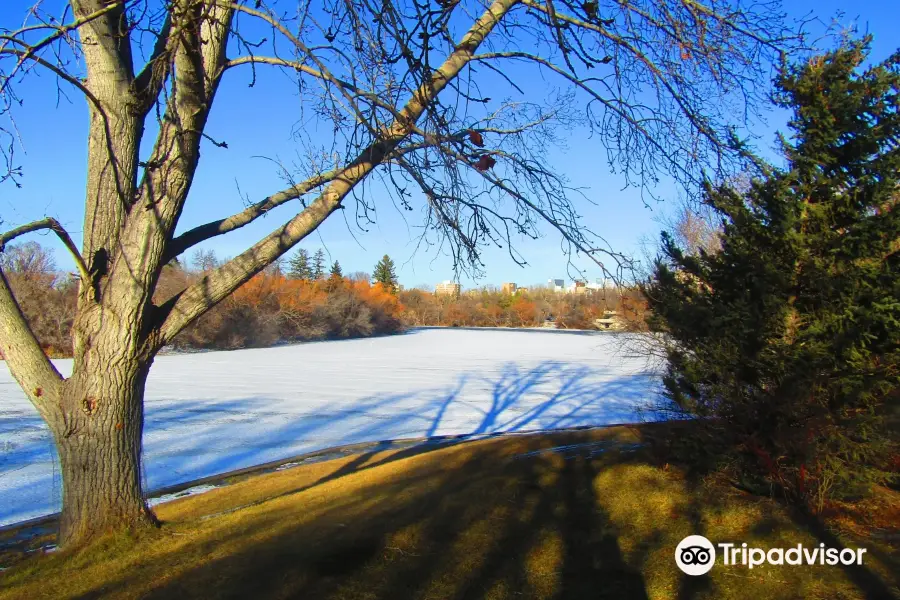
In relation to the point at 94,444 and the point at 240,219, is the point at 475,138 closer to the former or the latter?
the point at 240,219

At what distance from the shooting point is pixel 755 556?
412 centimetres

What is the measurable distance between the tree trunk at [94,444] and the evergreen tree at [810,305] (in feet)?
15.6

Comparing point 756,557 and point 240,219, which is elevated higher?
point 240,219

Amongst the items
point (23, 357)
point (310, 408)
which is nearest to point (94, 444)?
point (23, 357)

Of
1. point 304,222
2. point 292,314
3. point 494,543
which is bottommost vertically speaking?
point 494,543

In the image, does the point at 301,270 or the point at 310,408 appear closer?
the point at 310,408

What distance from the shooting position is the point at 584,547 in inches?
172

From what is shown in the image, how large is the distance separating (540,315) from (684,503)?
1968 inches

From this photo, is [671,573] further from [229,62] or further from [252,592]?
[229,62]

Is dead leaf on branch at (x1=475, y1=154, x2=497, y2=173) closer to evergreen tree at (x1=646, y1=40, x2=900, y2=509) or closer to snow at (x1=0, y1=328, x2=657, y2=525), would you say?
evergreen tree at (x1=646, y1=40, x2=900, y2=509)

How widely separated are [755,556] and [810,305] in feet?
7.31

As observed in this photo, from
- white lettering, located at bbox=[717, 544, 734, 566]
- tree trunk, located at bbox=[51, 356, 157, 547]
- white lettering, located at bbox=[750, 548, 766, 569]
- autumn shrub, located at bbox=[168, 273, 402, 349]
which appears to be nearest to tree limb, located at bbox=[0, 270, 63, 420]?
tree trunk, located at bbox=[51, 356, 157, 547]

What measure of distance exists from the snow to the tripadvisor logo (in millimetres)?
5768

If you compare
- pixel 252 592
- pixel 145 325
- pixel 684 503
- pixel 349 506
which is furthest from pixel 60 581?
pixel 684 503
